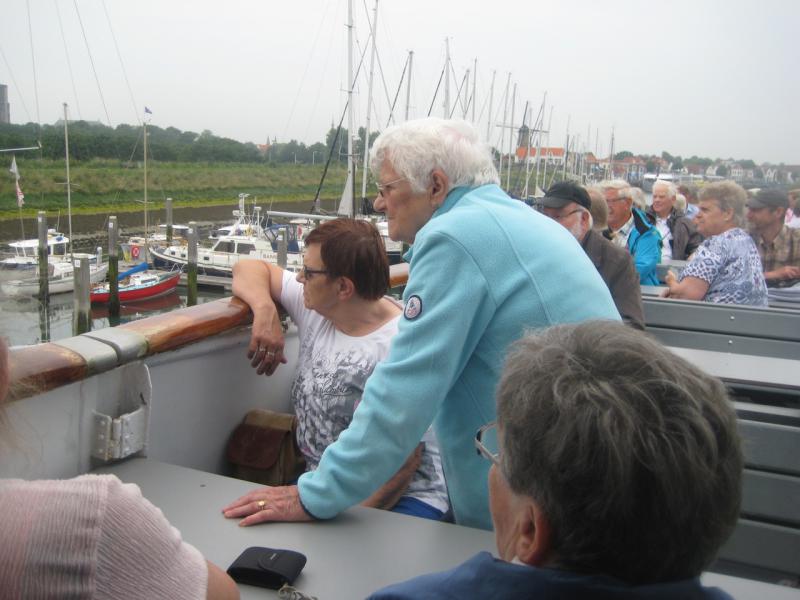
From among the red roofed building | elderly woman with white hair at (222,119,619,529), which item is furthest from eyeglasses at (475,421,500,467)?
the red roofed building

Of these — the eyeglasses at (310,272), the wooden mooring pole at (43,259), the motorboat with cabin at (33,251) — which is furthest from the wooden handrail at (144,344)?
the wooden mooring pole at (43,259)

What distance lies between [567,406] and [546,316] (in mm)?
793

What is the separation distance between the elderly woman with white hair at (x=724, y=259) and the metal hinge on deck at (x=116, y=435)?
345 centimetres

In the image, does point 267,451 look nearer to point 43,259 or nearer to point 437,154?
point 437,154

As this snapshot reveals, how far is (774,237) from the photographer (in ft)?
17.5

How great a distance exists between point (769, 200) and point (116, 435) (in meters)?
4.73

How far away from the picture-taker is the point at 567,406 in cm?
81

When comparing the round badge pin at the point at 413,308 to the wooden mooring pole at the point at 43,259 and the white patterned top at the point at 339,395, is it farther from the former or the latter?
the wooden mooring pole at the point at 43,259

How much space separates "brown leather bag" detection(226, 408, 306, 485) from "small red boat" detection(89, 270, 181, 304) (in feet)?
83.2

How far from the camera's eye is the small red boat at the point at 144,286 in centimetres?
2667

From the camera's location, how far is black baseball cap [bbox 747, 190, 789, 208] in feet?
16.5

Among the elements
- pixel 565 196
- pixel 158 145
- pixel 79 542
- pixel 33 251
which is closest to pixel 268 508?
pixel 79 542

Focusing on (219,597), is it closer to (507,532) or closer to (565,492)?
(507,532)

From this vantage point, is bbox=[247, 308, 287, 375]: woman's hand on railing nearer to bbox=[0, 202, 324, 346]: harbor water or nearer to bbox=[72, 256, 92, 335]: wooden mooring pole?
bbox=[0, 202, 324, 346]: harbor water
